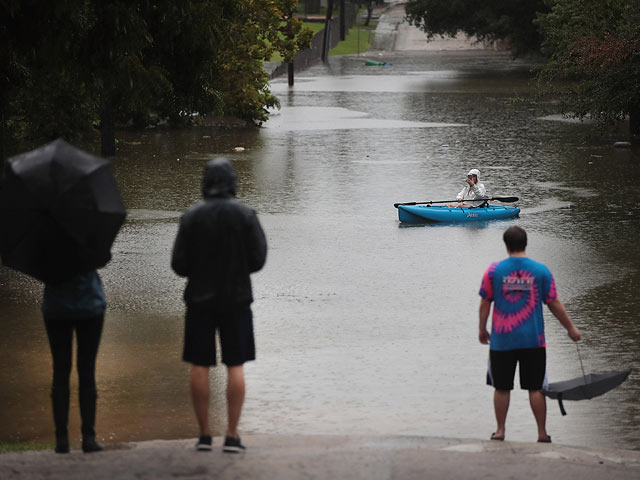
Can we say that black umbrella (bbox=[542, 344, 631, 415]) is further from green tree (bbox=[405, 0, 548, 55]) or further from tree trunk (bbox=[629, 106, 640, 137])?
green tree (bbox=[405, 0, 548, 55])

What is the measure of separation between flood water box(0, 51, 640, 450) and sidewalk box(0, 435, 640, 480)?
1397 millimetres

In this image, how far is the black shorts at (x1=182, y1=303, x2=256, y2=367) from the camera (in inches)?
269

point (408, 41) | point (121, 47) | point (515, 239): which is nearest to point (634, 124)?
point (121, 47)

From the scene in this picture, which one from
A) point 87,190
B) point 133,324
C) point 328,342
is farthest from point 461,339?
point 87,190

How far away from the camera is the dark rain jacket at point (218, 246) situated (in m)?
6.77

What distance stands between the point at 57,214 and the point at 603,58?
23.1 m

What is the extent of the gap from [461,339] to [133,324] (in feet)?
11.5

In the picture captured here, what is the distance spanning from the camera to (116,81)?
14336mm

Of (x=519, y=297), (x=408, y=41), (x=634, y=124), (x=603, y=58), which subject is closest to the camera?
(x=519, y=297)

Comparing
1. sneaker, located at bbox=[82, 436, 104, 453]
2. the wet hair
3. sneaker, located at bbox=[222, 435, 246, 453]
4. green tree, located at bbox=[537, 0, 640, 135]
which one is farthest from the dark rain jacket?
green tree, located at bbox=[537, 0, 640, 135]

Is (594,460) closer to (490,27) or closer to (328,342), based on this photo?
(328,342)

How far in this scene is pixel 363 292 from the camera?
1440 centimetres

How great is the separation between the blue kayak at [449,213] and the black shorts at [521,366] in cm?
1162

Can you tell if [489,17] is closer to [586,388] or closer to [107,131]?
[107,131]
